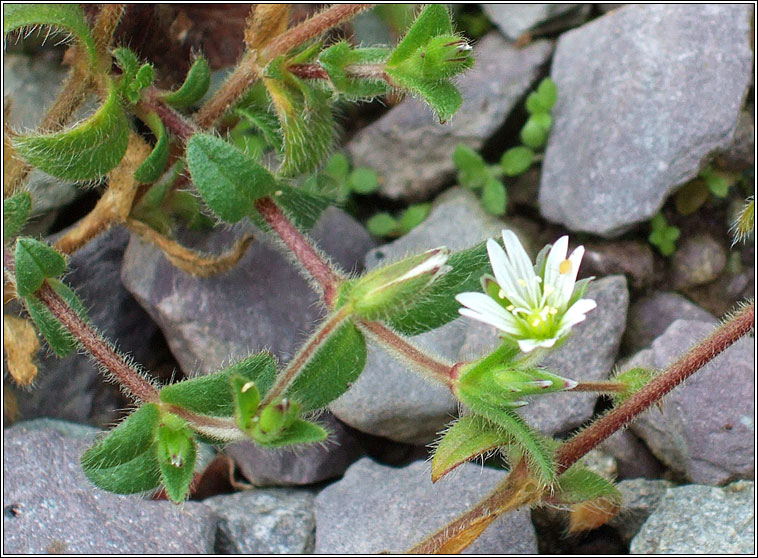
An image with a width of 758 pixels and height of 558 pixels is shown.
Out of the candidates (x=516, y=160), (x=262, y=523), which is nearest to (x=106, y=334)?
(x=262, y=523)

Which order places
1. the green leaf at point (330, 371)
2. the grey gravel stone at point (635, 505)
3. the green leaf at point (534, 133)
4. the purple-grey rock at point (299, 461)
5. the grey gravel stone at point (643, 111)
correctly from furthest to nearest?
the green leaf at point (534, 133)
the grey gravel stone at point (643, 111)
the purple-grey rock at point (299, 461)
the grey gravel stone at point (635, 505)
the green leaf at point (330, 371)

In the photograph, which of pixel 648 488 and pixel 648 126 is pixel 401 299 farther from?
pixel 648 126

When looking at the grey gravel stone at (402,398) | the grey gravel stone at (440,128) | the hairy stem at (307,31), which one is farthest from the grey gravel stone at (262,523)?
the hairy stem at (307,31)

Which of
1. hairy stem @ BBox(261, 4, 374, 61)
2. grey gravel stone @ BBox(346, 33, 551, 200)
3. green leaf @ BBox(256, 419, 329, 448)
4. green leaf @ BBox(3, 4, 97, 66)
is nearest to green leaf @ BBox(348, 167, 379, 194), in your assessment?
grey gravel stone @ BBox(346, 33, 551, 200)

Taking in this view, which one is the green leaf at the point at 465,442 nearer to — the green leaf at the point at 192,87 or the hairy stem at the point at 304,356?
the hairy stem at the point at 304,356

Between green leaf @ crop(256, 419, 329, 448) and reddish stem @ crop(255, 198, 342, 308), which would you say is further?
reddish stem @ crop(255, 198, 342, 308)

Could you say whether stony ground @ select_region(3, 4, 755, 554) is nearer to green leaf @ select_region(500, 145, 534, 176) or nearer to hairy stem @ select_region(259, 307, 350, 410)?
green leaf @ select_region(500, 145, 534, 176)
